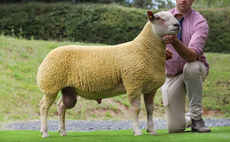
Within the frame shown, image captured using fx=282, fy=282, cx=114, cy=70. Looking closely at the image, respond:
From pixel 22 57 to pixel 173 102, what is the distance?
8.24 metres

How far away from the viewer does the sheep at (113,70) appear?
159 inches

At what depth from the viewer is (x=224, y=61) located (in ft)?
45.4

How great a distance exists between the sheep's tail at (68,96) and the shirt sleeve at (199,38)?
2.01 meters

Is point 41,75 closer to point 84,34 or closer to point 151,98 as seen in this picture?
point 151,98

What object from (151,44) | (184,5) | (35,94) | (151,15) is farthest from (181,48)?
(35,94)

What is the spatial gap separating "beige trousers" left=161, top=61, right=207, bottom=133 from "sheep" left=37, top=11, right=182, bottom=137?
0.64 meters

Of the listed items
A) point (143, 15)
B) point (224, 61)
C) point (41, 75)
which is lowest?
point (224, 61)

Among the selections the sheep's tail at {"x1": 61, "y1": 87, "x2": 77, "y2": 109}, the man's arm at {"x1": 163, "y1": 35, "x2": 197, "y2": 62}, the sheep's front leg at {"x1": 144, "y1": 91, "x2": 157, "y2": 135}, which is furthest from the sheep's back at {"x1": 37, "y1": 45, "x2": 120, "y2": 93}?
the man's arm at {"x1": 163, "y1": 35, "x2": 197, "y2": 62}

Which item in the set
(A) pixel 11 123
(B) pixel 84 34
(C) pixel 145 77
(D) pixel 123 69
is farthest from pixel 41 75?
(B) pixel 84 34

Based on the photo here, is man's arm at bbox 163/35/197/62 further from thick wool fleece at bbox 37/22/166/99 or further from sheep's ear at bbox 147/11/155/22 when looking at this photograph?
sheep's ear at bbox 147/11/155/22

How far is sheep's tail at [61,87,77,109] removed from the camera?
4.48 metres

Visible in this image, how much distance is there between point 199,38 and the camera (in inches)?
176

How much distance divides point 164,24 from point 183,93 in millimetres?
1621

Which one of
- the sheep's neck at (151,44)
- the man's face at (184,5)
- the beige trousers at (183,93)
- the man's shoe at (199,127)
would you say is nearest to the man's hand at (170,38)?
the sheep's neck at (151,44)
